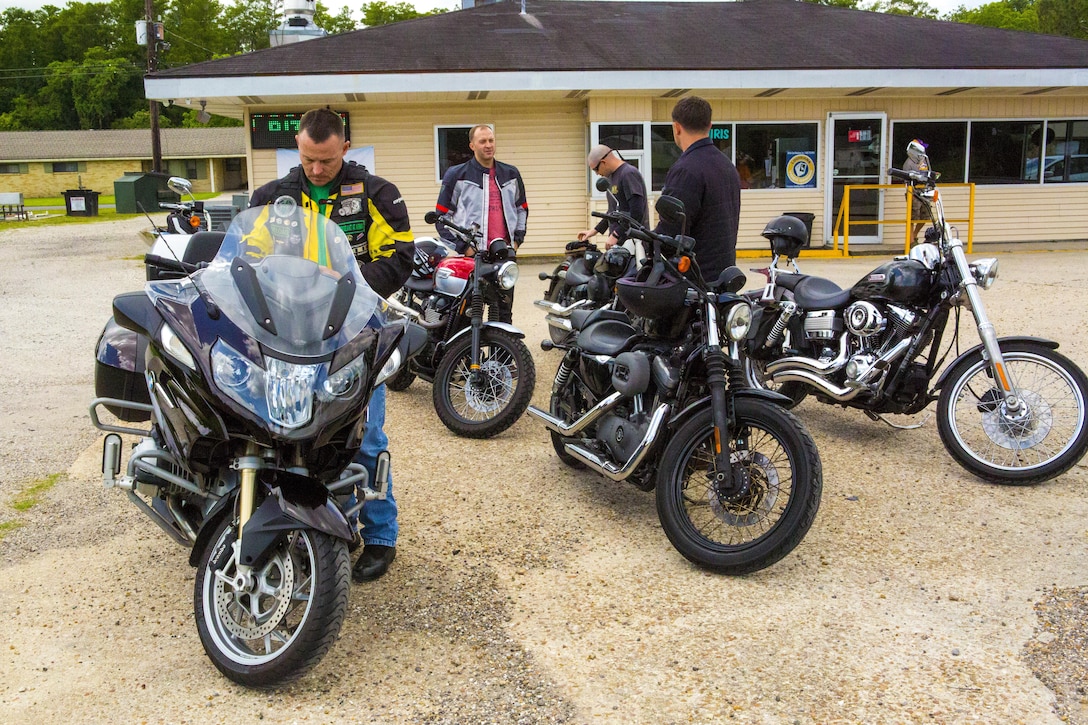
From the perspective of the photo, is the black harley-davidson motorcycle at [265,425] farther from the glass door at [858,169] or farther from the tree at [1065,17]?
the tree at [1065,17]

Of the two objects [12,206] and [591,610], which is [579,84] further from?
[12,206]

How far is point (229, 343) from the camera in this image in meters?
2.93

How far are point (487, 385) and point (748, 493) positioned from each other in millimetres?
2512

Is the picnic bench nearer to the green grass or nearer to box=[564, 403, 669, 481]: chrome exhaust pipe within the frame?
the green grass

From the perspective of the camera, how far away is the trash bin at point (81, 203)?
36.3m

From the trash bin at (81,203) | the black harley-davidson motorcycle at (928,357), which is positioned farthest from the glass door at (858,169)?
the trash bin at (81,203)

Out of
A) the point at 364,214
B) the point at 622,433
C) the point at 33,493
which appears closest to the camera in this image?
the point at 364,214

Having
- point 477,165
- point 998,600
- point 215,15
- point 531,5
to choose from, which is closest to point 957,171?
point 531,5

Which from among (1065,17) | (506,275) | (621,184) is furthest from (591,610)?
(1065,17)

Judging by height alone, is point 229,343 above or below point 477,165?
below

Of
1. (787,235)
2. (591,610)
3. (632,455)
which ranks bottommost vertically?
(591,610)

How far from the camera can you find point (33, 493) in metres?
4.97

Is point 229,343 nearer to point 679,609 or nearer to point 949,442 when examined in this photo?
point 679,609

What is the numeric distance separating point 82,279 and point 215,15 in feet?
274
